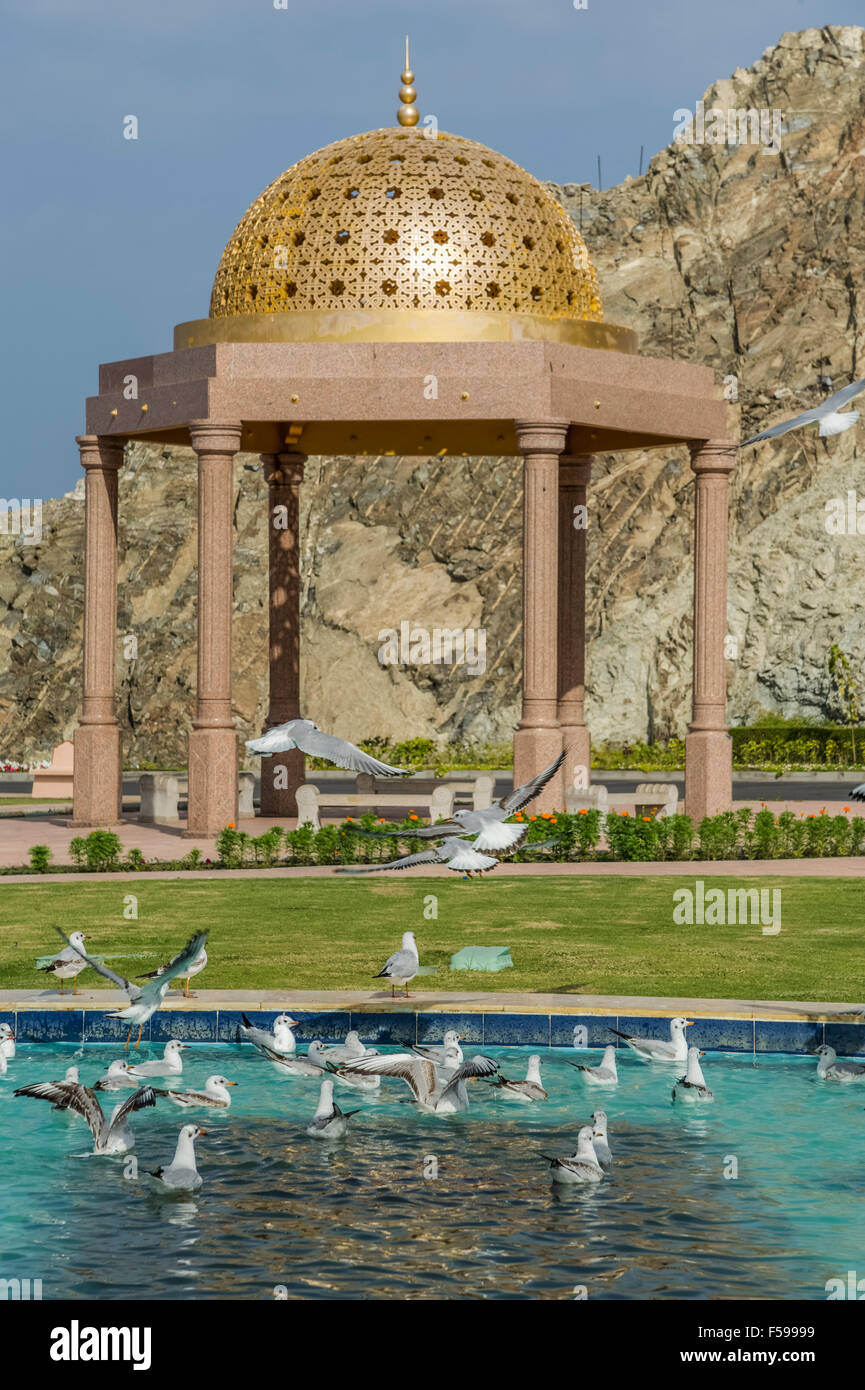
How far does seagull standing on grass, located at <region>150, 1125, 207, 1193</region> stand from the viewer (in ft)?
32.8

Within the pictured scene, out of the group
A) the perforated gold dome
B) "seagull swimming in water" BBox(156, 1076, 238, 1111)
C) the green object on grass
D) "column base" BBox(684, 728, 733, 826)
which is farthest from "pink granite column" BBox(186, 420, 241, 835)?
"seagull swimming in water" BBox(156, 1076, 238, 1111)

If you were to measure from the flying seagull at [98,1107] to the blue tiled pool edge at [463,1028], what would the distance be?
6.92 ft

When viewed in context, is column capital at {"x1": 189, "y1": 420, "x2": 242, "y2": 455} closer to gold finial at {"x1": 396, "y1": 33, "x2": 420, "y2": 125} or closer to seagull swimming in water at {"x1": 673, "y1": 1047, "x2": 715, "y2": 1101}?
gold finial at {"x1": 396, "y1": 33, "x2": 420, "y2": 125}

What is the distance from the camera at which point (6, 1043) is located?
12562 millimetres

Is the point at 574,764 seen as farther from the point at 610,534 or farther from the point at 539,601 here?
the point at 610,534

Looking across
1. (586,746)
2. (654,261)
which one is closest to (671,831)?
(586,746)

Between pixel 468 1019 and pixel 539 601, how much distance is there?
1363 cm

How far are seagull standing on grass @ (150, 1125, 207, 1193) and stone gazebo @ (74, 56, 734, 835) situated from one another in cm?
1600

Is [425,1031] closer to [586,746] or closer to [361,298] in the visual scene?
[361,298]

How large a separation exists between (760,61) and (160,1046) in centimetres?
9466

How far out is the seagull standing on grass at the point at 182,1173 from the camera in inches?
393

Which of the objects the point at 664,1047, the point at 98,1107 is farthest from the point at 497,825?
the point at 98,1107

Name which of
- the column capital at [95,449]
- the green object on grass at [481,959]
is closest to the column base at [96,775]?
the column capital at [95,449]

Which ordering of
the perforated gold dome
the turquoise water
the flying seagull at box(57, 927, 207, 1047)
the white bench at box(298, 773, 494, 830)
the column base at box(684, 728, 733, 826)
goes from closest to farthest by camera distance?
1. the turquoise water
2. the flying seagull at box(57, 927, 207, 1047)
3. the perforated gold dome
4. the white bench at box(298, 773, 494, 830)
5. the column base at box(684, 728, 733, 826)
